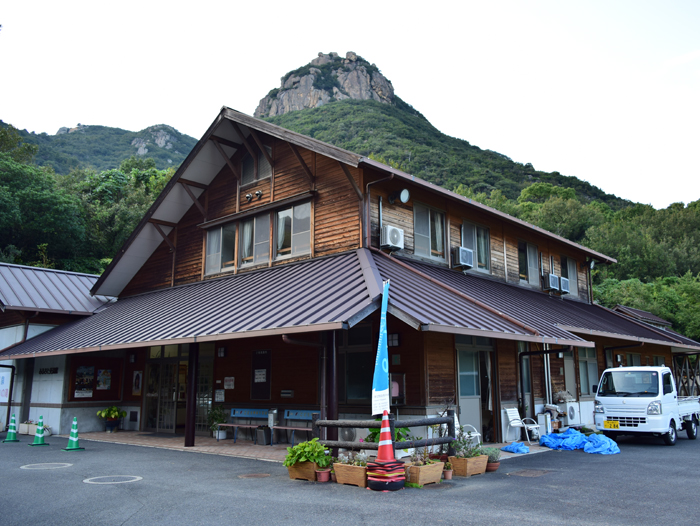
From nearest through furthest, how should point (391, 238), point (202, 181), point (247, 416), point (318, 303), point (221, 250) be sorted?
point (318, 303)
point (391, 238)
point (247, 416)
point (221, 250)
point (202, 181)

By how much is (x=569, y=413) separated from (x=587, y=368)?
3.46 m

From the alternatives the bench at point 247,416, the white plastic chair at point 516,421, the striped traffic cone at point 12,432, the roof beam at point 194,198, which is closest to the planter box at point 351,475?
the bench at point 247,416

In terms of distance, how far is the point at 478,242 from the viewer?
659 inches

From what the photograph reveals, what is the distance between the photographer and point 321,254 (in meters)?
14.0

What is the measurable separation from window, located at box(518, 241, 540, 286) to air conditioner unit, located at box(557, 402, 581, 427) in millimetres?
4310

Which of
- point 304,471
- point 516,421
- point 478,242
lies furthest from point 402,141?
point 304,471

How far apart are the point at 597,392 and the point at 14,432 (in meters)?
15.4

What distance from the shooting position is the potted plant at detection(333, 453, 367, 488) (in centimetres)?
800

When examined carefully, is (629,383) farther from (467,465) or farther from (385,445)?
(385,445)

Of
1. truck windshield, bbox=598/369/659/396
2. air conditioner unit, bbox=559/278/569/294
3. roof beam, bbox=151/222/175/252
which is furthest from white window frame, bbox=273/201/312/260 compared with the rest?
air conditioner unit, bbox=559/278/569/294

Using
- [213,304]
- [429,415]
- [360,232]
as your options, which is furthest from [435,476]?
[213,304]

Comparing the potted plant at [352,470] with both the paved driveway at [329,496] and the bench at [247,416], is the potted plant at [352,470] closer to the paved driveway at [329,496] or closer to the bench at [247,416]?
the paved driveway at [329,496]

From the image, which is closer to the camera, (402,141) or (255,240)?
(255,240)

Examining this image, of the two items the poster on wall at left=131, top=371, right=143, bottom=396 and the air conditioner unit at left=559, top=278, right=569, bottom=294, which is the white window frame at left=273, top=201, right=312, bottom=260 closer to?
the poster on wall at left=131, top=371, right=143, bottom=396
